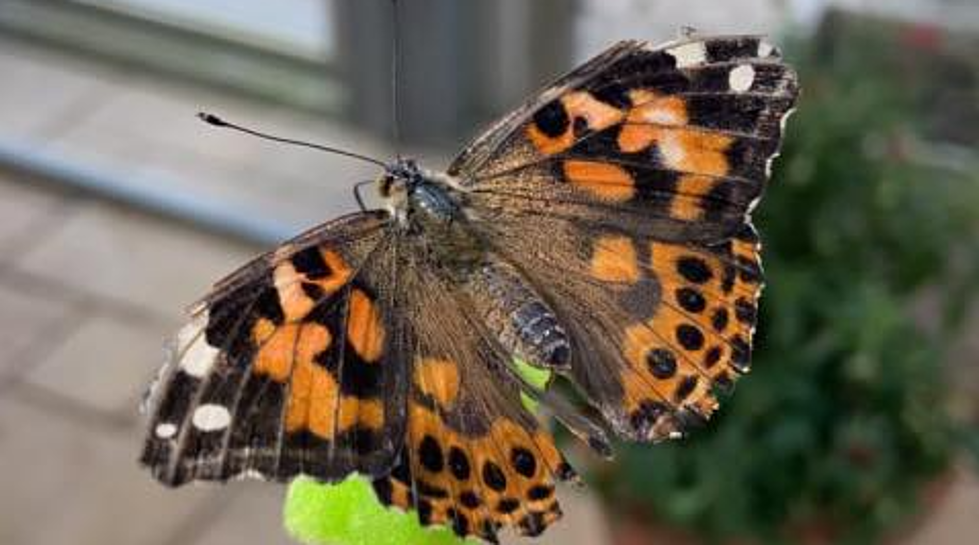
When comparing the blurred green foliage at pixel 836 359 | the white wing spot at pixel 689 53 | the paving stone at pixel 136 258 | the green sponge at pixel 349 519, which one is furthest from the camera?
the paving stone at pixel 136 258

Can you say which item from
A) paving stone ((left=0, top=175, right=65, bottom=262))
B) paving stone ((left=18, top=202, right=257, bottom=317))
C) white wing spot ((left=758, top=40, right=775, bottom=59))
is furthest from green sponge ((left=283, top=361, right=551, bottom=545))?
paving stone ((left=0, top=175, right=65, bottom=262))

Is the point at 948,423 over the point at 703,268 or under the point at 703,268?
under

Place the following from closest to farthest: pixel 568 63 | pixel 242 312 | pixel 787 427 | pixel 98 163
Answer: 1. pixel 242 312
2. pixel 787 427
3. pixel 568 63
4. pixel 98 163

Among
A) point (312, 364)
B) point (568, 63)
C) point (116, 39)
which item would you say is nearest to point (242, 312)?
point (312, 364)

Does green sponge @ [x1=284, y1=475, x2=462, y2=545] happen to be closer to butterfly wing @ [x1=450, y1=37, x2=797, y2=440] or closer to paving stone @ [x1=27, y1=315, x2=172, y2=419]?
butterfly wing @ [x1=450, y1=37, x2=797, y2=440]

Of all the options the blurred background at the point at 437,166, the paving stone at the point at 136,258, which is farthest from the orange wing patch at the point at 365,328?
the paving stone at the point at 136,258

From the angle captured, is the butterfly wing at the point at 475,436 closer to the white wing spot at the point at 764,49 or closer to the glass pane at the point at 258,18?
the white wing spot at the point at 764,49

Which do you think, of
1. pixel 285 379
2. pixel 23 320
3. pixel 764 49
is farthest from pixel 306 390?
pixel 23 320

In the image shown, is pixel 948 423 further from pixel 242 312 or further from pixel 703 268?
pixel 242 312
